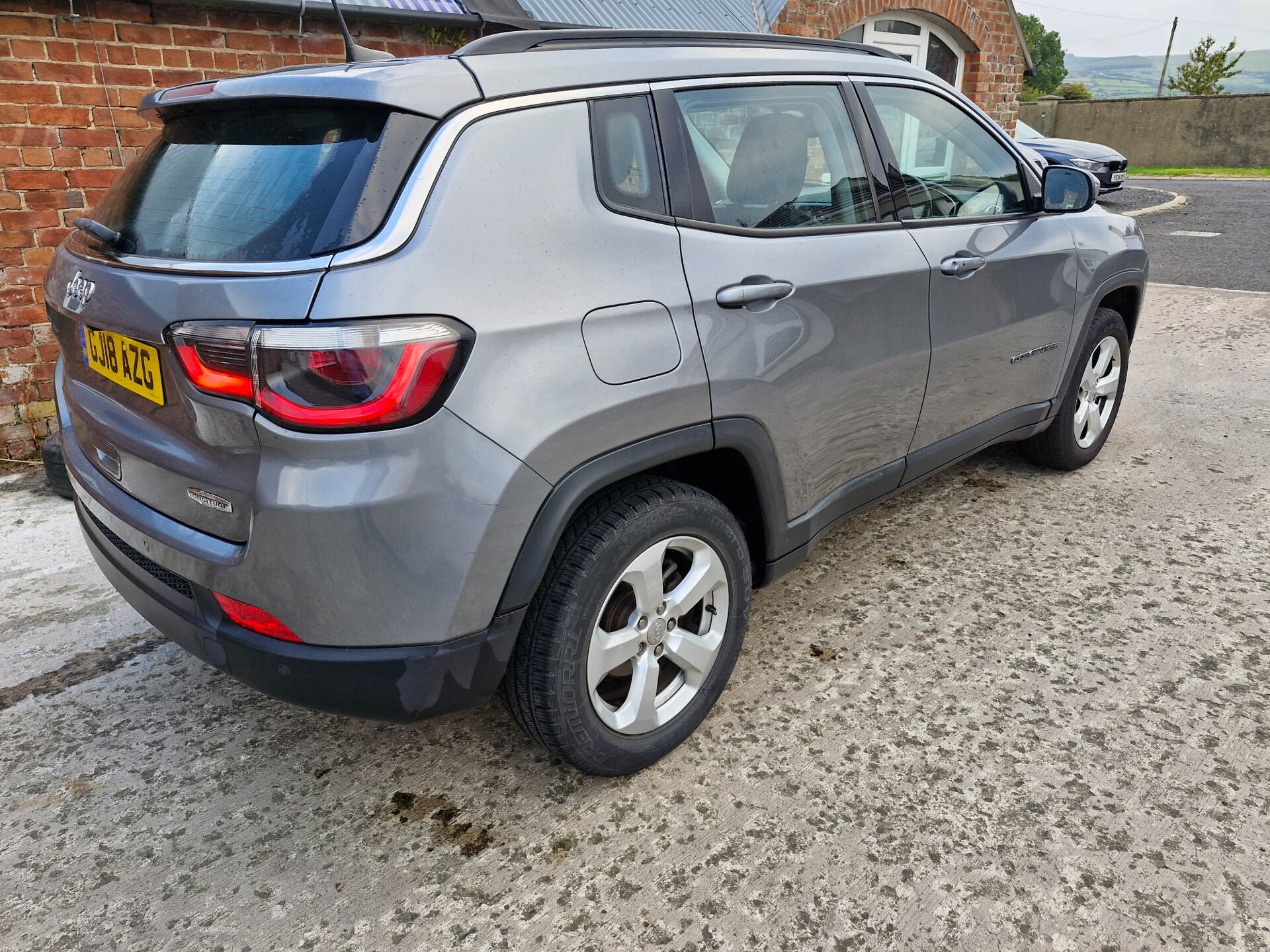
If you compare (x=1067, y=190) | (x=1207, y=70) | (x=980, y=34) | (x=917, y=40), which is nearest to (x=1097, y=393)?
(x=1067, y=190)

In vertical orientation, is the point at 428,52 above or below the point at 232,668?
above

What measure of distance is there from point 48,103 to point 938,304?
14.0 ft

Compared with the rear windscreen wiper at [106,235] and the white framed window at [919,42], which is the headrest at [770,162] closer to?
the rear windscreen wiper at [106,235]

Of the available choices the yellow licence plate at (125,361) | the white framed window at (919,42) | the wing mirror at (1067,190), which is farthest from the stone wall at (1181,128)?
the yellow licence plate at (125,361)

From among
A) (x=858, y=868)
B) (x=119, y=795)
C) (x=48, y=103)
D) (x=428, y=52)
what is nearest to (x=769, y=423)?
(x=858, y=868)

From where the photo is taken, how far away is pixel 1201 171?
25.7 m

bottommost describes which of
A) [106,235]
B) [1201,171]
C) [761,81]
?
[1201,171]

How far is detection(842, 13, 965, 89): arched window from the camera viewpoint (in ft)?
33.7

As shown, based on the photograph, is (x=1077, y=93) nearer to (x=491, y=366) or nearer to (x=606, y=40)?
(x=606, y=40)

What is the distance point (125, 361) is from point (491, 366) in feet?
2.88

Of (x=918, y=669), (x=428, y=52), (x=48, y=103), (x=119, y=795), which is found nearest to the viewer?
(x=119, y=795)

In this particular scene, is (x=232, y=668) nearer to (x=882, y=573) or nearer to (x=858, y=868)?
(x=858, y=868)

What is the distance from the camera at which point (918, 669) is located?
282 centimetres

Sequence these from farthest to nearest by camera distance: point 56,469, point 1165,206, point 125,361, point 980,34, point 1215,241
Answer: point 1165,206
point 1215,241
point 980,34
point 56,469
point 125,361
